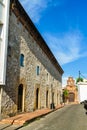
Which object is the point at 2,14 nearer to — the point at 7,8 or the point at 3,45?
the point at 7,8

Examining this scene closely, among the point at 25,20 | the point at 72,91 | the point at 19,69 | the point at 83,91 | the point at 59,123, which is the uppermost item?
the point at 25,20

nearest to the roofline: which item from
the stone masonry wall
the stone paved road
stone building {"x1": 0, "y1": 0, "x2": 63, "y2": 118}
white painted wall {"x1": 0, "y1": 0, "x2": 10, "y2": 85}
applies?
stone building {"x1": 0, "y1": 0, "x2": 63, "y2": 118}

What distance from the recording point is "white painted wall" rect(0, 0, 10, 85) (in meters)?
14.2

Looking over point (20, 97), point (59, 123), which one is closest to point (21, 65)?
point (20, 97)

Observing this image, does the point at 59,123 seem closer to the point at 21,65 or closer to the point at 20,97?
the point at 20,97

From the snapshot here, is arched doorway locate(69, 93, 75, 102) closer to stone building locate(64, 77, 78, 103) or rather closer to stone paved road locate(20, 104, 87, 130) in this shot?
stone building locate(64, 77, 78, 103)

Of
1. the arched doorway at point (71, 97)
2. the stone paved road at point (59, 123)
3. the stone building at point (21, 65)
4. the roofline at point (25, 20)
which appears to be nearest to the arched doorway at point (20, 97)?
the stone building at point (21, 65)

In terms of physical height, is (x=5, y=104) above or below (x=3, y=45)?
below

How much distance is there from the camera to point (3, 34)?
1464 cm

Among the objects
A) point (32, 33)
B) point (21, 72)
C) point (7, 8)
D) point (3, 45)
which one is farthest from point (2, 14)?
point (32, 33)

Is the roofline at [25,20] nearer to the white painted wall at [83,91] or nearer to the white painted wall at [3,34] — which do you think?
the white painted wall at [3,34]

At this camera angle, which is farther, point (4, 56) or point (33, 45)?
point (33, 45)

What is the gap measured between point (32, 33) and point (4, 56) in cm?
866

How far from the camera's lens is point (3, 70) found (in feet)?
46.7
